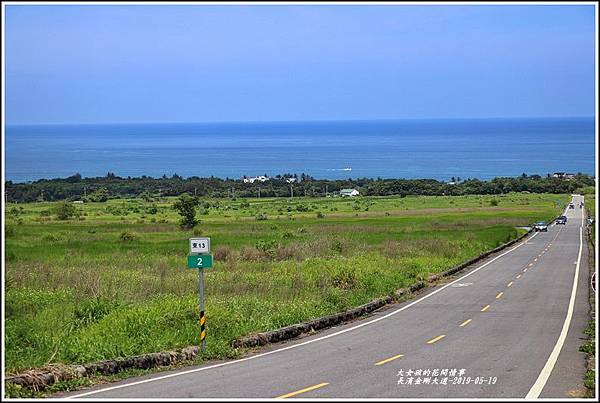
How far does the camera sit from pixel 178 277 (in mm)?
28344

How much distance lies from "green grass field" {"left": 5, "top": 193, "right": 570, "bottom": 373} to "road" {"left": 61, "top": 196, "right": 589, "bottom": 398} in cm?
143

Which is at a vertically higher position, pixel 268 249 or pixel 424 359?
pixel 268 249

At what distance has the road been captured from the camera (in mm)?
12078

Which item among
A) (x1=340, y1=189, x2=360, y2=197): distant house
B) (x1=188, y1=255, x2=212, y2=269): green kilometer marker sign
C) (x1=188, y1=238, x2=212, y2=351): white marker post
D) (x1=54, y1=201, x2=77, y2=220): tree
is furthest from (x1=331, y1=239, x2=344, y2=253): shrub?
(x1=340, y1=189, x2=360, y2=197): distant house

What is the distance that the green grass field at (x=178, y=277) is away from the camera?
1560 cm

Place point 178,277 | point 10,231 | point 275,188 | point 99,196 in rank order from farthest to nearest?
point 275,188 < point 99,196 < point 10,231 < point 178,277

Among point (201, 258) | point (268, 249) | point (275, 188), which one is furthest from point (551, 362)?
point (275, 188)

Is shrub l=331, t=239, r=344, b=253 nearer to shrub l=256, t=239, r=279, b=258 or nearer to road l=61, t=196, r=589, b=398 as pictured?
shrub l=256, t=239, r=279, b=258

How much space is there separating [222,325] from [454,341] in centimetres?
534

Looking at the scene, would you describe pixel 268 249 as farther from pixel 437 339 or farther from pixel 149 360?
pixel 149 360

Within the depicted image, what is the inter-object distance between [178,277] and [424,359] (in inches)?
583

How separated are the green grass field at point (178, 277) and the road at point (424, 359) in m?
1.43

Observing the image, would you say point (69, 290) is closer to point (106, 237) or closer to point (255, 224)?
point (106, 237)

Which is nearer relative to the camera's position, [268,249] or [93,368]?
[93,368]
